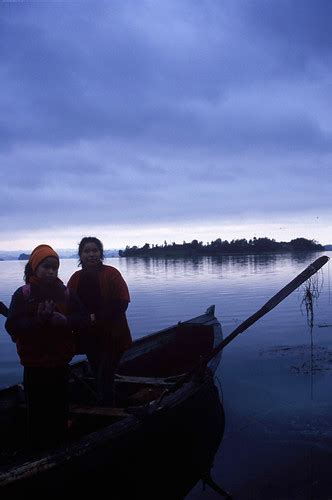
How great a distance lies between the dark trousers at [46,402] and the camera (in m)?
4.61

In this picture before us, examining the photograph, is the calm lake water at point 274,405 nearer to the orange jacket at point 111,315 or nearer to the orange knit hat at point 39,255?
the orange jacket at point 111,315

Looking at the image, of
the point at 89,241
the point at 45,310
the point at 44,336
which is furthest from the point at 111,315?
the point at 45,310

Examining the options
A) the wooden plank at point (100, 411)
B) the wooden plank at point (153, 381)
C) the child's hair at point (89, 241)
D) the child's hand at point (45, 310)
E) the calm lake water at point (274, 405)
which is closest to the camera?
the child's hand at point (45, 310)

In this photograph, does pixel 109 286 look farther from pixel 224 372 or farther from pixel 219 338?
pixel 224 372

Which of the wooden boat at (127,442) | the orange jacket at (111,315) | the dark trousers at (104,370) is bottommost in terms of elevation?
the wooden boat at (127,442)

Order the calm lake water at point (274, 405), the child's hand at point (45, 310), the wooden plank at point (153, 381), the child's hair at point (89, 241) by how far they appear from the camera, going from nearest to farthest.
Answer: the child's hand at point (45, 310) < the child's hair at point (89, 241) < the calm lake water at point (274, 405) < the wooden plank at point (153, 381)

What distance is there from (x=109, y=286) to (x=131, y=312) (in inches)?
806

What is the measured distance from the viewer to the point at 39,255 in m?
4.55

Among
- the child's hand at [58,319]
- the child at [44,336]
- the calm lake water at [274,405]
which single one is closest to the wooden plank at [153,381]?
the calm lake water at [274,405]

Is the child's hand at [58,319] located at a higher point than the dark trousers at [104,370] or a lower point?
higher

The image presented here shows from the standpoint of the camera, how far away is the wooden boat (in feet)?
14.4

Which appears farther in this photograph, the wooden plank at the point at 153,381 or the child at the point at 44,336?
the wooden plank at the point at 153,381

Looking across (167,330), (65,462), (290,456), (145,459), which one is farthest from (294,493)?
(167,330)

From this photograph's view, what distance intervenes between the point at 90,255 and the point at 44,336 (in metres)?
1.74
